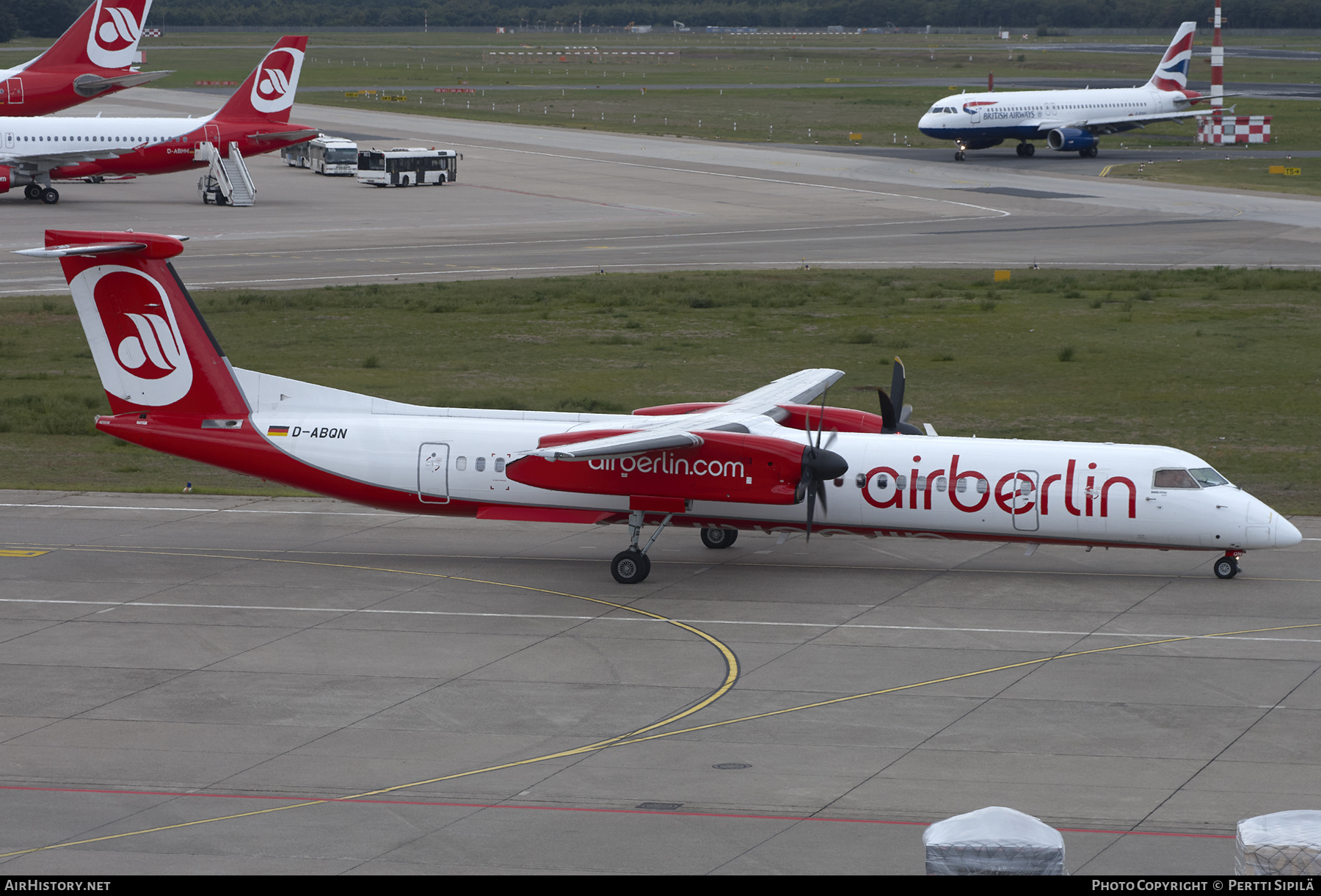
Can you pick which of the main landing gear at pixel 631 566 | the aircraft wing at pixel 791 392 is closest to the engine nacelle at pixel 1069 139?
the aircraft wing at pixel 791 392

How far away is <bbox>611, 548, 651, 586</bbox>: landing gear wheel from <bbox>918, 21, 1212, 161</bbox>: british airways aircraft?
7614 cm

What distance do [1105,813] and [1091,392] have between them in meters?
28.1

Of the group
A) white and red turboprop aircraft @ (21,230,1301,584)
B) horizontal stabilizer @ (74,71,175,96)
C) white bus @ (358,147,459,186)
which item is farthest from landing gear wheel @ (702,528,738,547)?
white bus @ (358,147,459,186)

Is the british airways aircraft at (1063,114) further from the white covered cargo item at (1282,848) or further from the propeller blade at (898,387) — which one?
the white covered cargo item at (1282,848)

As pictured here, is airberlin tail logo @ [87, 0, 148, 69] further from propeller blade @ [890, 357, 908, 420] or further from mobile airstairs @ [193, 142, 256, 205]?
propeller blade @ [890, 357, 908, 420]

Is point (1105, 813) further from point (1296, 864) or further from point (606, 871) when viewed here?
point (1296, 864)

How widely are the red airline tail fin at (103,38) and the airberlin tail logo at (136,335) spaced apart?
56.6 meters

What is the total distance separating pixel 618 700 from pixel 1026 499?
9473 mm

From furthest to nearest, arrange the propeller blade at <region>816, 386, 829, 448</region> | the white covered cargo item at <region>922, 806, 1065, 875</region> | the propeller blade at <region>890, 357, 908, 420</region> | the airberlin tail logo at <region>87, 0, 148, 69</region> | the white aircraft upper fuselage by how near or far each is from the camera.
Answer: the white aircraft upper fuselage → the airberlin tail logo at <region>87, 0, 148, 69</region> → the propeller blade at <region>890, 357, 908, 420</region> → the propeller blade at <region>816, 386, 829, 448</region> → the white covered cargo item at <region>922, 806, 1065, 875</region>

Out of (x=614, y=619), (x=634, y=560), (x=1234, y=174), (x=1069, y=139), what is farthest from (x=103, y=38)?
(x=614, y=619)

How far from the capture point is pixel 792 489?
84.9 ft

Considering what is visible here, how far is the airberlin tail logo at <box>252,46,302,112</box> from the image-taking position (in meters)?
76.0

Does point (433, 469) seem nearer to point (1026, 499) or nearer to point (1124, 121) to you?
point (1026, 499)
